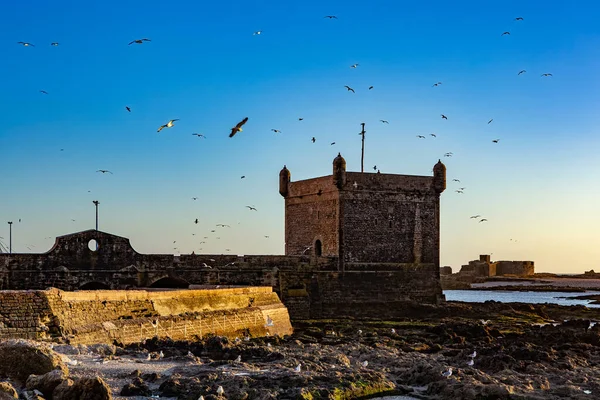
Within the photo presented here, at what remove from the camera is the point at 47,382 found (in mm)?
11953

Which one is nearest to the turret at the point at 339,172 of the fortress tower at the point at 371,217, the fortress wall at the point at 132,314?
the fortress tower at the point at 371,217

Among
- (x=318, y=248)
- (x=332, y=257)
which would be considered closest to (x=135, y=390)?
(x=332, y=257)

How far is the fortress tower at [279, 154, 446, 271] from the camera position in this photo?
37750mm

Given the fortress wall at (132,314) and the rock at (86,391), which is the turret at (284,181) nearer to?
the fortress wall at (132,314)

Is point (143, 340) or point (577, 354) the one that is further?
point (577, 354)

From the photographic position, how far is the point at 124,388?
13.2 m

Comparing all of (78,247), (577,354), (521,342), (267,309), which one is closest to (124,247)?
(78,247)

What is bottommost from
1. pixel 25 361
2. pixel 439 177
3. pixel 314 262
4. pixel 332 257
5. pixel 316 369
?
pixel 316 369

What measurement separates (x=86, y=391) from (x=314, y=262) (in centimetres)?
2555

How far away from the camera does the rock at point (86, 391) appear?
11.5 meters

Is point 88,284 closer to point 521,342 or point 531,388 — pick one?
point 521,342

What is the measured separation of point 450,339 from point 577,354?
453 cm

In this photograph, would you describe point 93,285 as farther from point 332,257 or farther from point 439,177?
point 439,177

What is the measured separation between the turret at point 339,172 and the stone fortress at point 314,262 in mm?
47
